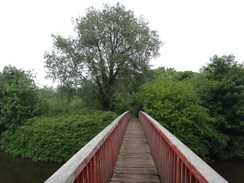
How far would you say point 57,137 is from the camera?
12328 mm

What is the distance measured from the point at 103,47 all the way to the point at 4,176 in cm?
1436

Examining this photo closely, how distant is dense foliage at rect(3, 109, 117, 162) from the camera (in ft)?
39.2

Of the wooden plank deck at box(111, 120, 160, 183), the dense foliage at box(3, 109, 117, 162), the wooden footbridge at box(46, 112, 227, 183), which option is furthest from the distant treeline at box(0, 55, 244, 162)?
the wooden footbridge at box(46, 112, 227, 183)

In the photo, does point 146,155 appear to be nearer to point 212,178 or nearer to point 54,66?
point 212,178

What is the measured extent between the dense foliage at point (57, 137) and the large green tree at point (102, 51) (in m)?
4.21

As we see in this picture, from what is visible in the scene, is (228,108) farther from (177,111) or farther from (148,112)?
(148,112)

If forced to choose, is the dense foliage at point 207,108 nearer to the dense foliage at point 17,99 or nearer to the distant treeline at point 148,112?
the distant treeline at point 148,112

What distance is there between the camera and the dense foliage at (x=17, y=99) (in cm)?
1560

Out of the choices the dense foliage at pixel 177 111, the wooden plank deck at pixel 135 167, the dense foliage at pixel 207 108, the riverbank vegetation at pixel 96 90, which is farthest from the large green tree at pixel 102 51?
the wooden plank deck at pixel 135 167

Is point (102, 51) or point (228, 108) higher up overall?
point (102, 51)

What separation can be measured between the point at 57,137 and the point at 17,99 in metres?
7.08

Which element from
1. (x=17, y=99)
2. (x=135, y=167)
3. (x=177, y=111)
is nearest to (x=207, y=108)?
(x=177, y=111)

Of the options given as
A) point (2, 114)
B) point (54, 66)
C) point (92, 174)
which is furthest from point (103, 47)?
point (92, 174)

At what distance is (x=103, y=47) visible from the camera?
17.3 meters
